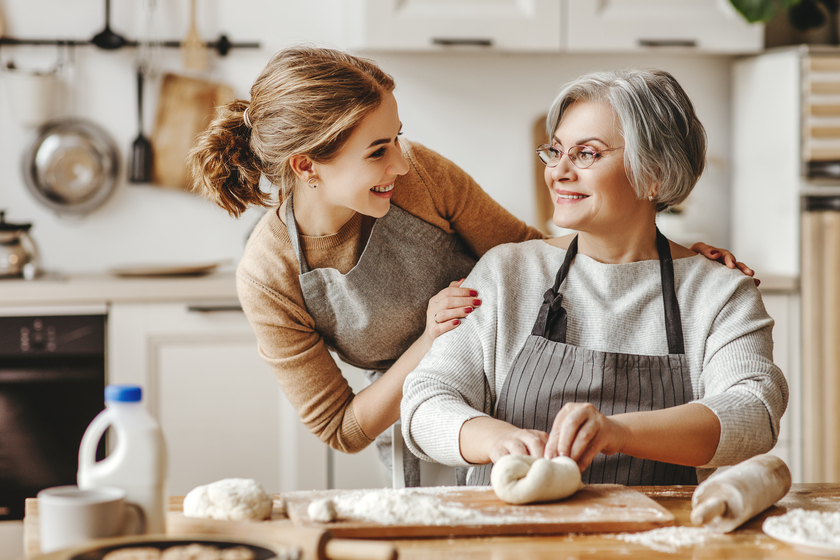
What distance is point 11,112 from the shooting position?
9.30 feet

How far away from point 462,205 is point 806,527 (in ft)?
2.97

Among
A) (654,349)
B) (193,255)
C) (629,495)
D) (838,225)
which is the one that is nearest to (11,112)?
(193,255)

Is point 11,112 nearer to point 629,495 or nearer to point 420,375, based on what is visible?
point 420,375

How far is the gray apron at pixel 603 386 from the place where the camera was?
134 cm

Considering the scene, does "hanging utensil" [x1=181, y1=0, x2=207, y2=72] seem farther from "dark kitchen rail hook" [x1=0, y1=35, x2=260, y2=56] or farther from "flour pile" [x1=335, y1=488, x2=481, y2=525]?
"flour pile" [x1=335, y1=488, x2=481, y2=525]

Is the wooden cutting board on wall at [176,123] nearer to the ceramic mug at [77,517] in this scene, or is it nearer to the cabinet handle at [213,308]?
the cabinet handle at [213,308]

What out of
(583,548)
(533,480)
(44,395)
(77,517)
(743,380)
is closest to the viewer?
(77,517)

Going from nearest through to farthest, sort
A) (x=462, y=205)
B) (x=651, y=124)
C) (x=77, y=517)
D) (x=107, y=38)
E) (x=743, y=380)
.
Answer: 1. (x=77, y=517)
2. (x=743, y=380)
3. (x=651, y=124)
4. (x=462, y=205)
5. (x=107, y=38)

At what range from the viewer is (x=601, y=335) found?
1413 millimetres

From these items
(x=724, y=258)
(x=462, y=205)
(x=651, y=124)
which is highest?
(x=651, y=124)

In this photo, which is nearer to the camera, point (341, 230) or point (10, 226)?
point (341, 230)

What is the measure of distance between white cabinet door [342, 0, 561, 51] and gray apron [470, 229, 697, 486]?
4.96 feet

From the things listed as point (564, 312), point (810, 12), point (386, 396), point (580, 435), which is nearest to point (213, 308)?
point (386, 396)

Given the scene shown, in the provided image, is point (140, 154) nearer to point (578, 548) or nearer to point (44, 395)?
point (44, 395)
